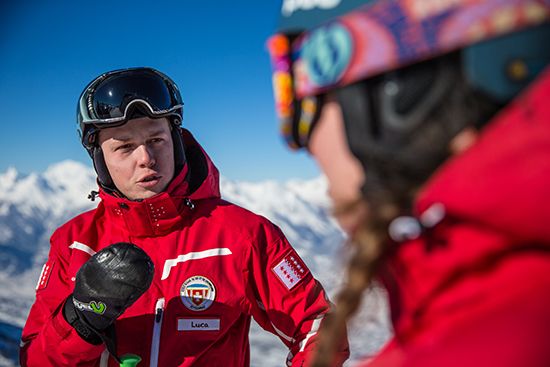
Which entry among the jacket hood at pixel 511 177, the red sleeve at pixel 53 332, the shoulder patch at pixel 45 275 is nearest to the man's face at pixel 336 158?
the jacket hood at pixel 511 177

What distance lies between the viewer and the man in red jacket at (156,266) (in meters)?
2.55

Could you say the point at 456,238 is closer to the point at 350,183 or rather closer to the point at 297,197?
the point at 350,183

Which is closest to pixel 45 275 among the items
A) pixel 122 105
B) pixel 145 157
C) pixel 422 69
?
pixel 145 157

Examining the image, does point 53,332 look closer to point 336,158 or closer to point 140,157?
point 140,157

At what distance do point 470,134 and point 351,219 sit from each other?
276 millimetres

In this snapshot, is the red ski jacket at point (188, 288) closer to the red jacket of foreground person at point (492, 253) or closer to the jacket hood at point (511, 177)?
the red jacket of foreground person at point (492, 253)

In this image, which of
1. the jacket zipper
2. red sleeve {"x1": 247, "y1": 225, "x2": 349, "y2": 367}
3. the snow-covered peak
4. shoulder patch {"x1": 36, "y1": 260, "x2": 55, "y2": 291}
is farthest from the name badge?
the snow-covered peak

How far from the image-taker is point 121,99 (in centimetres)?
296

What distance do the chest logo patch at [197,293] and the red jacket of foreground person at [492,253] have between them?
195 centimetres

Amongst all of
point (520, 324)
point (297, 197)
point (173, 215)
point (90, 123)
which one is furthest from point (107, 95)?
point (297, 197)

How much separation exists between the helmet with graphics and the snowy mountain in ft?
0.87

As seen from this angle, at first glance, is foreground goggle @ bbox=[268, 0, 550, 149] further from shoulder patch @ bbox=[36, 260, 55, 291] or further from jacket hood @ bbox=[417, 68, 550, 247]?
shoulder patch @ bbox=[36, 260, 55, 291]

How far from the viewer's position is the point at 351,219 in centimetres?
97

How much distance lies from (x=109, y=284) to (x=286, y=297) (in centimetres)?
96
